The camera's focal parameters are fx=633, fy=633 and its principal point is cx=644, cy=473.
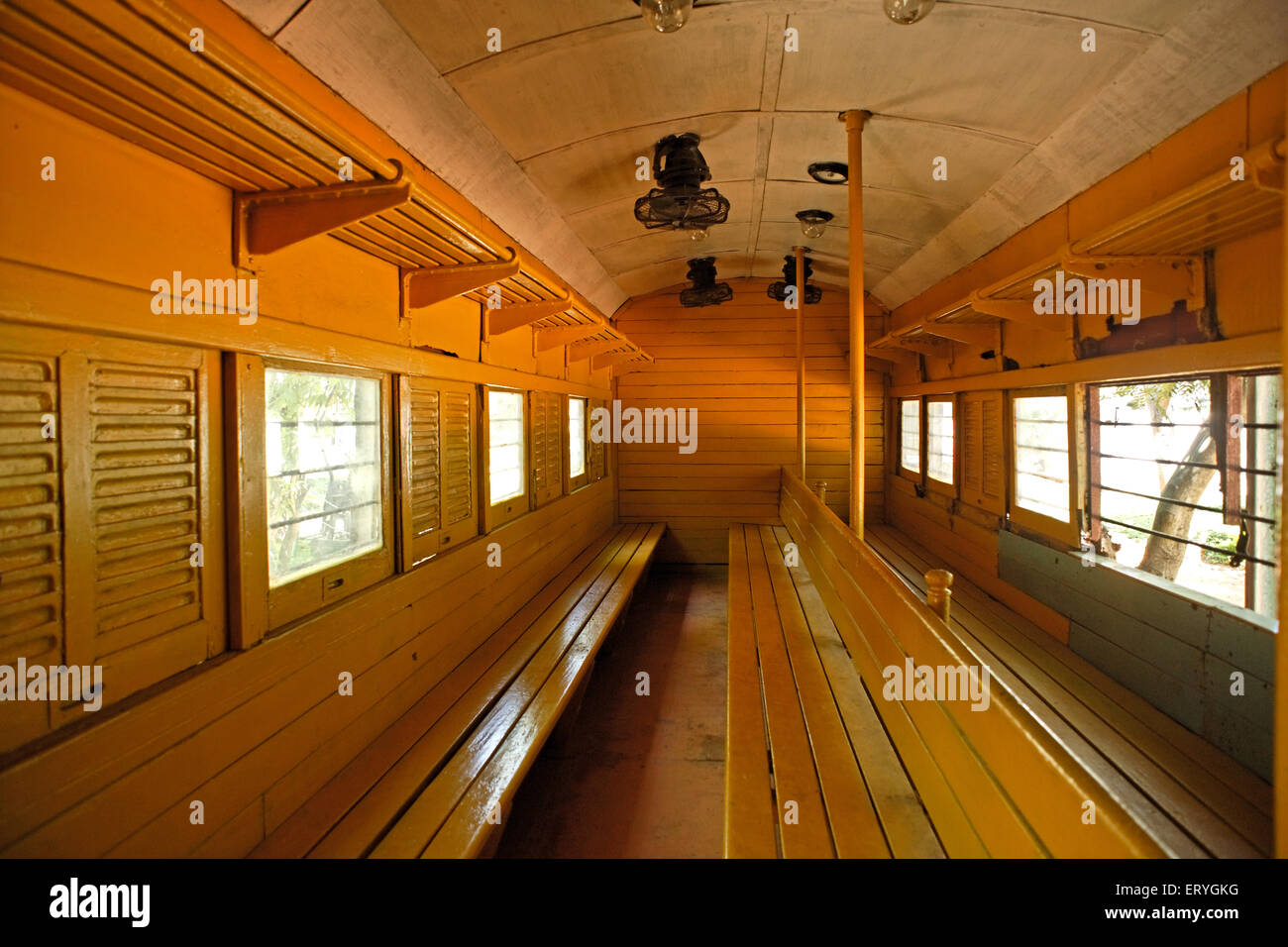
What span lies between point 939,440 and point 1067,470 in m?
2.90

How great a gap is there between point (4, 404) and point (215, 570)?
799mm

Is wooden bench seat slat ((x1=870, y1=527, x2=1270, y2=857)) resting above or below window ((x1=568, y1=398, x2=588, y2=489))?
below

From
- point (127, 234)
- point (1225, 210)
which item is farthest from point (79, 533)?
point (1225, 210)

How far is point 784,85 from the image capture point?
3.46 metres

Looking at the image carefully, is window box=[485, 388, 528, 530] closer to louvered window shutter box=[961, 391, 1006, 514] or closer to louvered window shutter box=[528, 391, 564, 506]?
louvered window shutter box=[528, 391, 564, 506]

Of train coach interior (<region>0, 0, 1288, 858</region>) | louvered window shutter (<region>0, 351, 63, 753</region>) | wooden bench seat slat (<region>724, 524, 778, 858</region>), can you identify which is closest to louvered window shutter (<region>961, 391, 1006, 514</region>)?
train coach interior (<region>0, 0, 1288, 858</region>)

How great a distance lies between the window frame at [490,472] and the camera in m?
4.46

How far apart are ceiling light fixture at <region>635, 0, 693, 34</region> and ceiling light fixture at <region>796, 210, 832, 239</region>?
137 inches

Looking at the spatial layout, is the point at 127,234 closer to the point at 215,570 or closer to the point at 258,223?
the point at 258,223

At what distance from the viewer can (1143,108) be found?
3064 mm

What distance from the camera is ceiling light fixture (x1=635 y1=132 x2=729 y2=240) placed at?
3.73 meters

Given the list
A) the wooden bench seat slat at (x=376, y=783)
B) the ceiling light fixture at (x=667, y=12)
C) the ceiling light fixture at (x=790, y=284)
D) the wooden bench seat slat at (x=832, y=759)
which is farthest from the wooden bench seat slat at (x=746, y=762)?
the ceiling light fixture at (x=790, y=284)
